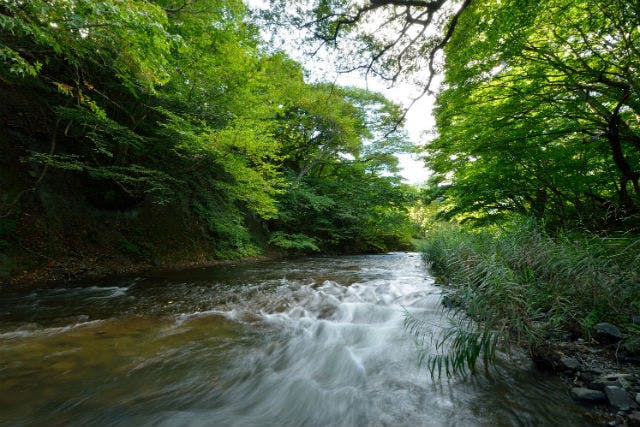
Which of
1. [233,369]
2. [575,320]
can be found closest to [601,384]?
[575,320]

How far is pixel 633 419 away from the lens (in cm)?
180

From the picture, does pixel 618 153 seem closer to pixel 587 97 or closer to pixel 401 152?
pixel 587 97

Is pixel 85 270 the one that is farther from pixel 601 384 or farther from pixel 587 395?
pixel 601 384

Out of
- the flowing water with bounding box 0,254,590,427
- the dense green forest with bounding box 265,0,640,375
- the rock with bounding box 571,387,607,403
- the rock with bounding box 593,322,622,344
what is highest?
the dense green forest with bounding box 265,0,640,375

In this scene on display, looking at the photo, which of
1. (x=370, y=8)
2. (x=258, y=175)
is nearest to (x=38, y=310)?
(x=258, y=175)

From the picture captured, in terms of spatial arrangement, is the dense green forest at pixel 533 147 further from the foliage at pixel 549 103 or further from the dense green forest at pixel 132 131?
the dense green forest at pixel 132 131

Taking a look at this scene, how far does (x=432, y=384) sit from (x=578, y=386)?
1150mm

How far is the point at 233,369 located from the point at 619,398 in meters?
3.25

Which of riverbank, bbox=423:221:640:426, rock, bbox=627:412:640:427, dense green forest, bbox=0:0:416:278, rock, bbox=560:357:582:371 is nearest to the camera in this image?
rock, bbox=627:412:640:427

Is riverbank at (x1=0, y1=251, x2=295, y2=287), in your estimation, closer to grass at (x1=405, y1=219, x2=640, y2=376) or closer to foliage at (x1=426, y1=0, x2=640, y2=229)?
grass at (x1=405, y1=219, x2=640, y2=376)

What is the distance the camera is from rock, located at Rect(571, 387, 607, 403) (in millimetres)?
2047

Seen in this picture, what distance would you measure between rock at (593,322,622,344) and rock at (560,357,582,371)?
17.4 inches

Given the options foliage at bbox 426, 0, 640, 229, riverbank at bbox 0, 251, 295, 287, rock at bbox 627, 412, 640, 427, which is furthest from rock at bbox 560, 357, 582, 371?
riverbank at bbox 0, 251, 295, 287

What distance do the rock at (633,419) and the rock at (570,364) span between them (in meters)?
0.59
